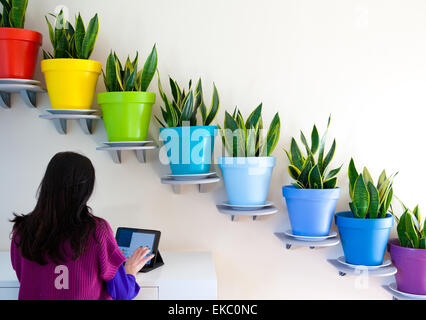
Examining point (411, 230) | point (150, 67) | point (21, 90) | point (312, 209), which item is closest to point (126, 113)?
point (150, 67)

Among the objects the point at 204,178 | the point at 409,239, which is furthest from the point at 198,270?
the point at 409,239

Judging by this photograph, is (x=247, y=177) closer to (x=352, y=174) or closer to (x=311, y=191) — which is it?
(x=311, y=191)

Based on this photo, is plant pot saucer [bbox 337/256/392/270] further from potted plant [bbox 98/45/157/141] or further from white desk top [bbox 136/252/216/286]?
potted plant [bbox 98/45/157/141]

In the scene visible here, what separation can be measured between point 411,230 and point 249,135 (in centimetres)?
70

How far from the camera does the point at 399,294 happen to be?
1.75m

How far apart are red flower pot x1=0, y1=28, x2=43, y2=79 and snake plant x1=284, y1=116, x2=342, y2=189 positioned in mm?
1012

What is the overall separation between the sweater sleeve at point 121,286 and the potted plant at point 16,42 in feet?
2.79

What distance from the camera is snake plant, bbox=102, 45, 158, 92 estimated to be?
1.67 m

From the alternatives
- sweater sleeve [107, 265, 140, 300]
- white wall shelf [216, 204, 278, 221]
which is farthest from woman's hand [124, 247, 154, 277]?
white wall shelf [216, 204, 278, 221]

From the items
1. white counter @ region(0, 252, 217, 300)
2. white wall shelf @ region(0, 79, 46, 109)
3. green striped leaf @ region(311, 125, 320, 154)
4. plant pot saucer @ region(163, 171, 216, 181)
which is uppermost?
white wall shelf @ region(0, 79, 46, 109)

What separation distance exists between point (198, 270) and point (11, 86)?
927 millimetres

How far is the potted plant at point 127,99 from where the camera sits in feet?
5.39

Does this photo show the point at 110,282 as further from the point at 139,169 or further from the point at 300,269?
the point at 300,269

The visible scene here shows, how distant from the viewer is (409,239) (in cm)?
173
